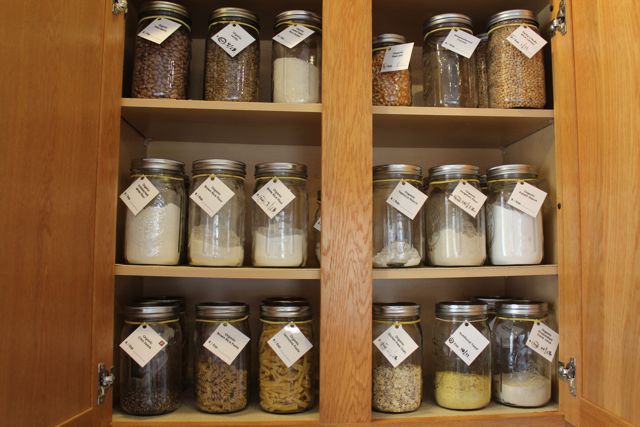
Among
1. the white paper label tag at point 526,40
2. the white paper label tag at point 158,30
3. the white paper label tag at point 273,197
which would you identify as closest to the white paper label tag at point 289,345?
the white paper label tag at point 273,197

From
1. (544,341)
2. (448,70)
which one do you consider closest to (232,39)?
(448,70)

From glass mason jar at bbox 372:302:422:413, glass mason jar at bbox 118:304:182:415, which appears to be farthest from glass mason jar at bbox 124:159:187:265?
glass mason jar at bbox 372:302:422:413

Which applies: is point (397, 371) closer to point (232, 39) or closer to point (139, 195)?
point (139, 195)

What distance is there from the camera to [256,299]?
1355 mm

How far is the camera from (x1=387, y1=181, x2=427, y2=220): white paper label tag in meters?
1.12

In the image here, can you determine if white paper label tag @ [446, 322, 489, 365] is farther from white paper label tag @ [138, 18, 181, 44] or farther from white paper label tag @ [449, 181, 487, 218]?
white paper label tag @ [138, 18, 181, 44]

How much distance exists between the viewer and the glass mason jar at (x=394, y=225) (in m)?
1.13

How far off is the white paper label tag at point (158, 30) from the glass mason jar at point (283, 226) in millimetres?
342

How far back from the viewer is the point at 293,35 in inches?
44.2

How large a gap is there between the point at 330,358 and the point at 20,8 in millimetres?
784

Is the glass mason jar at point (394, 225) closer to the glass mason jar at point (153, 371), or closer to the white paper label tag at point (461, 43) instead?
the white paper label tag at point (461, 43)

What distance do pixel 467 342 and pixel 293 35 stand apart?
0.77 metres

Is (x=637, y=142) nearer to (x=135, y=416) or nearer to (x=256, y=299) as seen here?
(x=256, y=299)

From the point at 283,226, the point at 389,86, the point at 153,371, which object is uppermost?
the point at 389,86
